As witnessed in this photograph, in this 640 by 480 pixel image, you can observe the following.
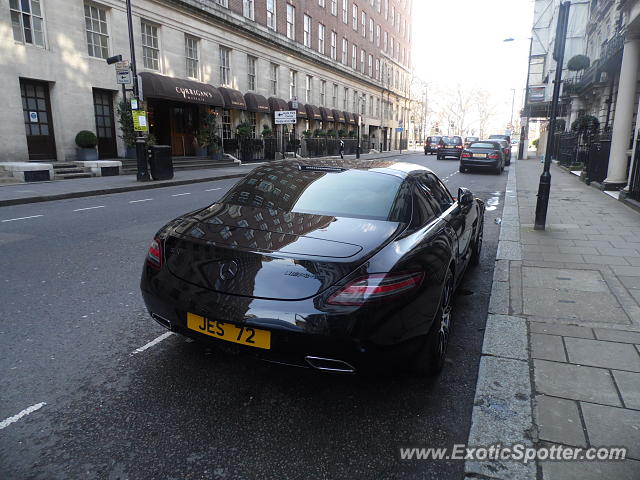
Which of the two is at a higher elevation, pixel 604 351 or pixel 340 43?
pixel 340 43

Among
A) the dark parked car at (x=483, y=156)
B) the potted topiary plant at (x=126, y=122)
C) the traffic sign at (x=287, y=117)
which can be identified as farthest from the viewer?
the traffic sign at (x=287, y=117)

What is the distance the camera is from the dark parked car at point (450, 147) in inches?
1339

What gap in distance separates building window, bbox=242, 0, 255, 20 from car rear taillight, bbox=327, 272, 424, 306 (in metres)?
30.0

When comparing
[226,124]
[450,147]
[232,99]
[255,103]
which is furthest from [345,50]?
[232,99]

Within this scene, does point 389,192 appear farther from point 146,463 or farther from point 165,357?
point 146,463

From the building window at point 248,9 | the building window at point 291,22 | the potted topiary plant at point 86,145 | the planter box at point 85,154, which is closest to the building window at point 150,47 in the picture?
the potted topiary plant at point 86,145

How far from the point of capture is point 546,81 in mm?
44781

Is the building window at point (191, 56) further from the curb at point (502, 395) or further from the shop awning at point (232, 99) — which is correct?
the curb at point (502, 395)

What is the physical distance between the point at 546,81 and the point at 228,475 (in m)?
51.2

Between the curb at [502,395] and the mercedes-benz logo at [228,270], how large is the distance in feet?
5.14

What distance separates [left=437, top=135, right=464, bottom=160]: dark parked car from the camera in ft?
112

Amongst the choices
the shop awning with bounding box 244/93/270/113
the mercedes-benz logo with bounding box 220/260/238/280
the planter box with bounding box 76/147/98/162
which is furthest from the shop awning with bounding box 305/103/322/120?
the mercedes-benz logo with bounding box 220/260/238/280

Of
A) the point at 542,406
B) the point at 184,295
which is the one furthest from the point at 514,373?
the point at 184,295

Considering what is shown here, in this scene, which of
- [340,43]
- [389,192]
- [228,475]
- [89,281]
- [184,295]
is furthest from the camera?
[340,43]
